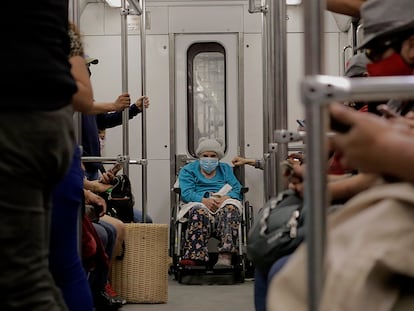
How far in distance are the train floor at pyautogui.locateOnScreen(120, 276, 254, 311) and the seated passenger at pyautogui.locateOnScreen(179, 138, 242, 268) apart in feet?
0.84

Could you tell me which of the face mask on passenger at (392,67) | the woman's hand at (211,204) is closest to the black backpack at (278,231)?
the face mask on passenger at (392,67)

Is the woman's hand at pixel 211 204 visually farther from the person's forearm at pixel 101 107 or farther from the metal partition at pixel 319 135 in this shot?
the metal partition at pixel 319 135

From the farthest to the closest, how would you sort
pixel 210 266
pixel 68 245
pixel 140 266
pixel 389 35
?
1. pixel 210 266
2. pixel 140 266
3. pixel 68 245
4. pixel 389 35

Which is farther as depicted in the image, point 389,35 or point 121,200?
point 121,200

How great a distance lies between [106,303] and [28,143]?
2.43m

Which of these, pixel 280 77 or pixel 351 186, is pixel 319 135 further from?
pixel 280 77

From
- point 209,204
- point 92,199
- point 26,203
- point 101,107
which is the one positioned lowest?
point 209,204

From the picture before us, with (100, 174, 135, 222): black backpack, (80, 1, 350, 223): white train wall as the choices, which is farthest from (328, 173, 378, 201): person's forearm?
(80, 1, 350, 223): white train wall

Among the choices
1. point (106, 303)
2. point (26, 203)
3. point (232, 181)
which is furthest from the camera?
point (232, 181)

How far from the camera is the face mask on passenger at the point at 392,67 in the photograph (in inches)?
67.3

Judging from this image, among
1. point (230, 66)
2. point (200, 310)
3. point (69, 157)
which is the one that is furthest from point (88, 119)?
point (230, 66)

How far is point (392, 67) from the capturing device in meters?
1.73

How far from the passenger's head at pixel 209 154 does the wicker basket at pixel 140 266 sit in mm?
1665

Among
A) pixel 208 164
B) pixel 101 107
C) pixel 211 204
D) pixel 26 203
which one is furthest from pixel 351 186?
pixel 208 164
